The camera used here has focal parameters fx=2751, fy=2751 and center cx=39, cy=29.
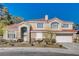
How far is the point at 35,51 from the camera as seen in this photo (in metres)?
50.2

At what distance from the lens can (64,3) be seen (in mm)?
50156

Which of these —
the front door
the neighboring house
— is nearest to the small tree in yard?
the neighboring house

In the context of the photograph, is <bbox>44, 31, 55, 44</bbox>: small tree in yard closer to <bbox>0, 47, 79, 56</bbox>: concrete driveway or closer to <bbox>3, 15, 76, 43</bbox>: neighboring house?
<bbox>3, 15, 76, 43</bbox>: neighboring house

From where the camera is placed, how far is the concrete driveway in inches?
1976

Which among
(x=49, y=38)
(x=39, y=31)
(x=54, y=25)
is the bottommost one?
(x=49, y=38)

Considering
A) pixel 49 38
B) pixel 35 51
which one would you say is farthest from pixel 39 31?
pixel 35 51

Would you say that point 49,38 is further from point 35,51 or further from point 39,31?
point 35,51

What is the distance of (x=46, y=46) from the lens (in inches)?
1978

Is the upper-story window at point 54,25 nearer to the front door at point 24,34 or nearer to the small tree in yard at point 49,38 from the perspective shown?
the small tree in yard at point 49,38

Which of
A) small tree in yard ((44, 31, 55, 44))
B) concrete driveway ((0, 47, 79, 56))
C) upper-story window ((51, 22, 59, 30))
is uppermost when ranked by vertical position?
upper-story window ((51, 22, 59, 30))

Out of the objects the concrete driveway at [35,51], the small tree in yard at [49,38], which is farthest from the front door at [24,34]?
the small tree in yard at [49,38]

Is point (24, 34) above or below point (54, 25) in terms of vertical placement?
below

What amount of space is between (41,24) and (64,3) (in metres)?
0.58

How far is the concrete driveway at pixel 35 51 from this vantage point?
1976 inches
